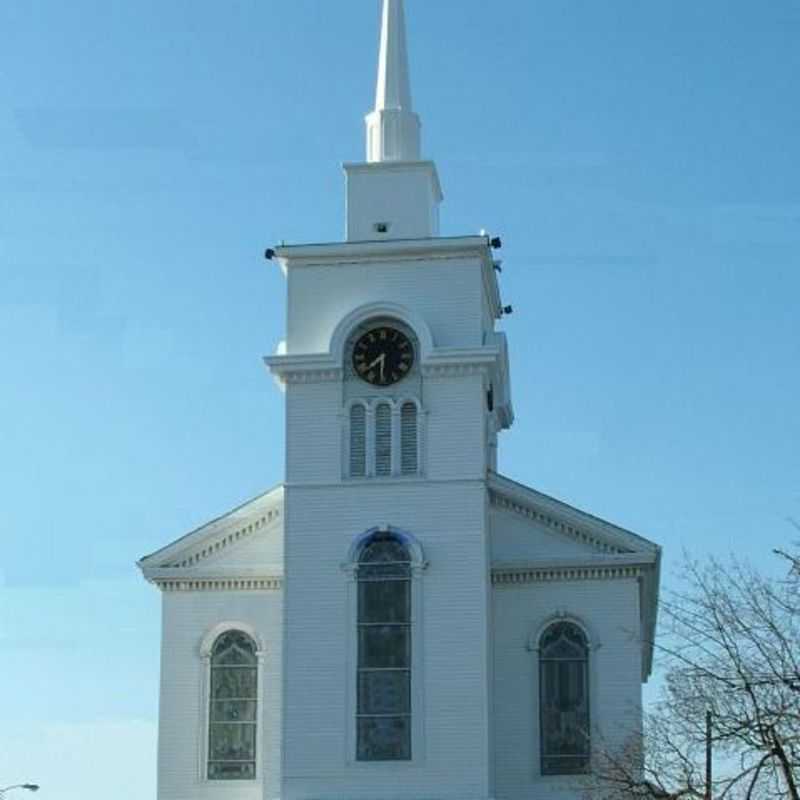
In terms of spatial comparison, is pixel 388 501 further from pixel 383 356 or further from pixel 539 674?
pixel 539 674

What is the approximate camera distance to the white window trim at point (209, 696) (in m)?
43.7

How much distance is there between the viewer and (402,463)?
43.8 m

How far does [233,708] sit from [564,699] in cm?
682

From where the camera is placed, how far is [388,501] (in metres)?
43.6

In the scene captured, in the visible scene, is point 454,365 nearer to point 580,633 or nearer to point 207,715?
point 580,633


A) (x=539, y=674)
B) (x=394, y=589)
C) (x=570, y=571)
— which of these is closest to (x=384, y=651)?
(x=394, y=589)

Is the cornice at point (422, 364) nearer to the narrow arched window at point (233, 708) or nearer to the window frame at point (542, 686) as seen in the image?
the window frame at point (542, 686)

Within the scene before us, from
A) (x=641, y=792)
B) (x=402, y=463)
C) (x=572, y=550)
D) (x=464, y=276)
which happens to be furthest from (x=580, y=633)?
(x=641, y=792)

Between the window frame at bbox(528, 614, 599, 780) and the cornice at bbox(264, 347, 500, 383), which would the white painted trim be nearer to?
the cornice at bbox(264, 347, 500, 383)

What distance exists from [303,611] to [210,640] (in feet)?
8.44

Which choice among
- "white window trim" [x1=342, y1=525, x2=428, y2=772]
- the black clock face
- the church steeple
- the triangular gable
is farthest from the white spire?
"white window trim" [x1=342, y1=525, x2=428, y2=772]

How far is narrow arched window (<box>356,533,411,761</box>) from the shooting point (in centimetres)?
4247

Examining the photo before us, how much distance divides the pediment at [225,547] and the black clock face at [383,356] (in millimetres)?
3210

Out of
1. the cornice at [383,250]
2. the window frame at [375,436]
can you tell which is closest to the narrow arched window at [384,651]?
the window frame at [375,436]
